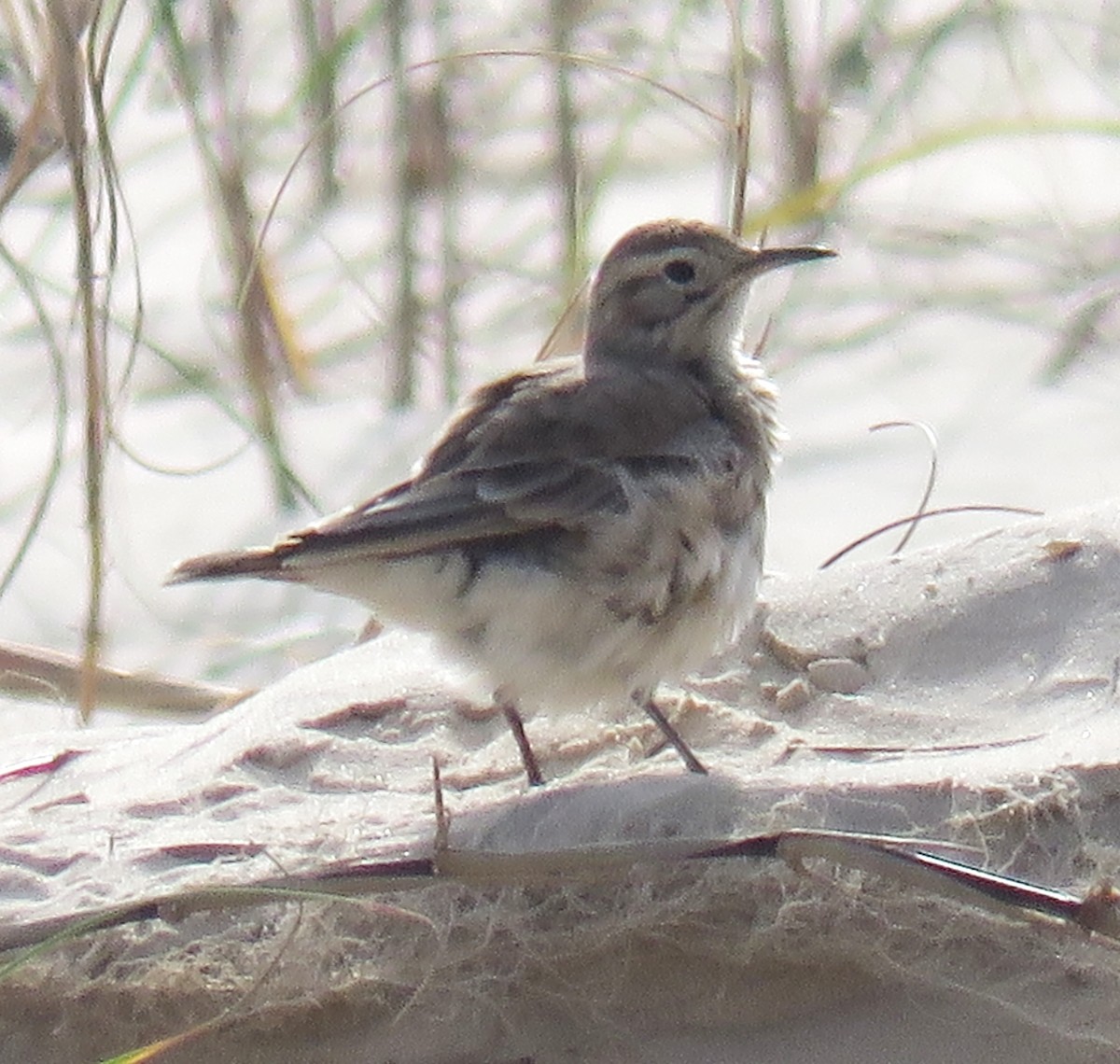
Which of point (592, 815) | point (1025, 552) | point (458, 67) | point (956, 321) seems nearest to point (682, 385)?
point (1025, 552)

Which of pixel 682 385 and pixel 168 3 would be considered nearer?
pixel 682 385

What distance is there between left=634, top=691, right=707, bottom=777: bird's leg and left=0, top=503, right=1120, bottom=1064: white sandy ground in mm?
36

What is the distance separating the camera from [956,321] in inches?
238

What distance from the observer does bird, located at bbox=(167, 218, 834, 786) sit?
3.43 meters

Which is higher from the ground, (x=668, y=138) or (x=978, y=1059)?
(x=668, y=138)

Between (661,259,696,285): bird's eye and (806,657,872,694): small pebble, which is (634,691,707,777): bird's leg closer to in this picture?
(806,657,872,694): small pebble

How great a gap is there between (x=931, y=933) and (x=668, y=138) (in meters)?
4.44

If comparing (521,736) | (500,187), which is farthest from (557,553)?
(500,187)

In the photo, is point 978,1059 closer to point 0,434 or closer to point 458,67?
point 0,434

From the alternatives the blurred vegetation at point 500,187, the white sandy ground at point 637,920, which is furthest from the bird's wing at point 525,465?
the blurred vegetation at point 500,187

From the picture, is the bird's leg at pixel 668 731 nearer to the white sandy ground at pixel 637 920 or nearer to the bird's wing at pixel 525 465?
the white sandy ground at pixel 637 920

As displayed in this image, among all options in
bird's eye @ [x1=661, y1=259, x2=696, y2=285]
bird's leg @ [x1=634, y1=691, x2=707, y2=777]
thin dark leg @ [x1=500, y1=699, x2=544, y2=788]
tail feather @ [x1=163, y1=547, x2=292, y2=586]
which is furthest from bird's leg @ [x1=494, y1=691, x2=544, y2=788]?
bird's eye @ [x1=661, y1=259, x2=696, y2=285]

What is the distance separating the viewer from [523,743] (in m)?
3.50

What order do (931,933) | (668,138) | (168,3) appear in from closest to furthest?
(931,933), (168,3), (668,138)
